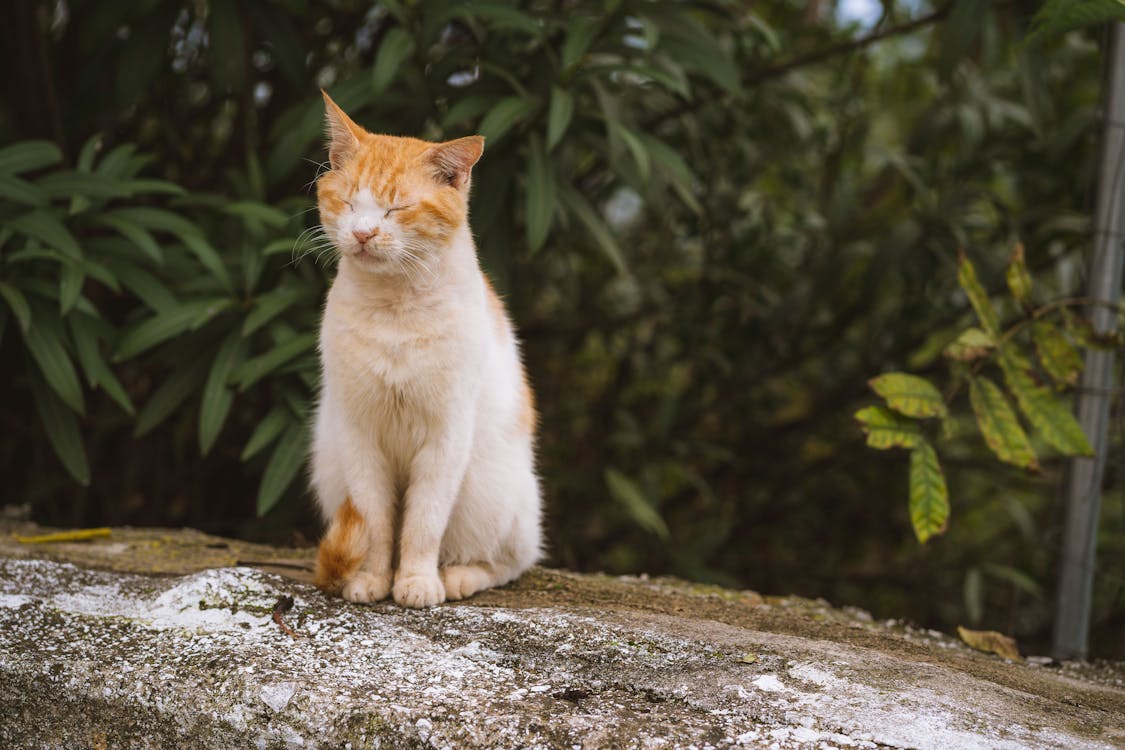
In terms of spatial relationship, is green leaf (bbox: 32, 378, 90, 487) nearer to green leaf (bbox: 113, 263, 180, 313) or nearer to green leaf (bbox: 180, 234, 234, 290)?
green leaf (bbox: 113, 263, 180, 313)

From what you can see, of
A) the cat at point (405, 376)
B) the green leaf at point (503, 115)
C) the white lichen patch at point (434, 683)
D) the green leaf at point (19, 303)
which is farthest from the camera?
the green leaf at point (503, 115)

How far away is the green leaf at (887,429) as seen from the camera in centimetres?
252

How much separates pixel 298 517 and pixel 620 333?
72.9 inches

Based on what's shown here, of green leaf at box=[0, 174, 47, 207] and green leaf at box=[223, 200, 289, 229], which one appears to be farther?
green leaf at box=[223, 200, 289, 229]

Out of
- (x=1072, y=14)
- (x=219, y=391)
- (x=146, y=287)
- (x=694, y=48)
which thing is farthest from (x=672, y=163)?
(x=146, y=287)

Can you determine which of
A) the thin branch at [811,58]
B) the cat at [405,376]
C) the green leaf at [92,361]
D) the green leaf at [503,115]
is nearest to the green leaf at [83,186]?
the green leaf at [92,361]

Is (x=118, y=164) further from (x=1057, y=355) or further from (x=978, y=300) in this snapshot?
(x=1057, y=355)

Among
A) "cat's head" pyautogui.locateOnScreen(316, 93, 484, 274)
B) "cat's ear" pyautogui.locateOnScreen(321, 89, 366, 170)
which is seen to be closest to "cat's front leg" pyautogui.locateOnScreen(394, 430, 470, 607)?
"cat's head" pyautogui.locateOnScreen(316, 93, 484, 274)

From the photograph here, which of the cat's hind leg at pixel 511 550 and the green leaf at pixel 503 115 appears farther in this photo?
the green leaf at pixel 503 115

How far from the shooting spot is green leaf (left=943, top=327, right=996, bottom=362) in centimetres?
266

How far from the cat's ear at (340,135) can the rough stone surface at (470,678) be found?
97cm

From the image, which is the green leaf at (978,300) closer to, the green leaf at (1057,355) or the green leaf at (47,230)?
the green leaf at (1057,355)

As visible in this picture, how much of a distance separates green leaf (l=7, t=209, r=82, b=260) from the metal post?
2.79 m

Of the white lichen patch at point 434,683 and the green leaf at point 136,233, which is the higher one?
the green leaf at point 136,233
